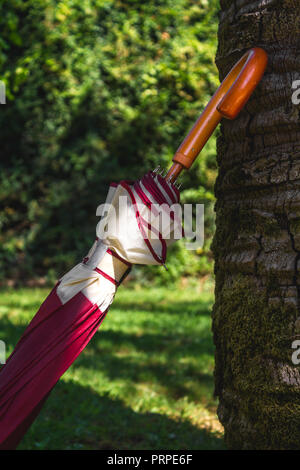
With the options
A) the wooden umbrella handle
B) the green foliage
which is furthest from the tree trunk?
the green foliage

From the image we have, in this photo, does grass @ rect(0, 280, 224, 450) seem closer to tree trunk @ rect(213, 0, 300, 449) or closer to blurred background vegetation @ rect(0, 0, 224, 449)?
blurred background vegetation @ rect(0, 0, 224, 449)

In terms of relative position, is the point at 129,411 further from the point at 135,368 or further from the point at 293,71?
the point at 293,71

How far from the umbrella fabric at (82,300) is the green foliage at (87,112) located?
18.2 ft

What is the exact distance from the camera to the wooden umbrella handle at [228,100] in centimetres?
148

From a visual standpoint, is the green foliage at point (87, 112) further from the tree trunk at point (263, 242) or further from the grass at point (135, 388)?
the tree trunk at point (263, 242)

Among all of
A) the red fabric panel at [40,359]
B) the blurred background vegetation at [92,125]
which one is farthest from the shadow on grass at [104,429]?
the blurred background vegetation at [92,125]

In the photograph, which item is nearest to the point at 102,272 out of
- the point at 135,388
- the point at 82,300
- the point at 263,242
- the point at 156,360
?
the point at 82,300

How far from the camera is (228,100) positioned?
1.51 meters

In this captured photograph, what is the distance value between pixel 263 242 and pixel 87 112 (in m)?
6.15

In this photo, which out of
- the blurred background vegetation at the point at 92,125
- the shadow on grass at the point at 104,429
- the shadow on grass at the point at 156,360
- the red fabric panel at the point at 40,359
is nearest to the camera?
the red fabric panel at the point at 40,359

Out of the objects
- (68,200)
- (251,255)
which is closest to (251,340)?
(251,255)

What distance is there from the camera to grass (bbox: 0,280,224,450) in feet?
8.88
